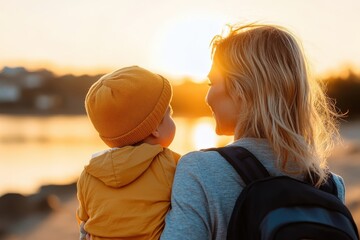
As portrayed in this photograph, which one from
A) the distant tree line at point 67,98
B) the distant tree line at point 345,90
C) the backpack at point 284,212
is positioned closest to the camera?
the backpack at point 284,212

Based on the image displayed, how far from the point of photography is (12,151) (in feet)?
67.7

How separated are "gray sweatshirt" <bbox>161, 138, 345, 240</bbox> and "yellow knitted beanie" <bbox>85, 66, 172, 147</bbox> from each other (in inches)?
9.1

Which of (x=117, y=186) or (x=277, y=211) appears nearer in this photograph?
(x=277, y=211)

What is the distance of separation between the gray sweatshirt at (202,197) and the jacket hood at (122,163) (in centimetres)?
13

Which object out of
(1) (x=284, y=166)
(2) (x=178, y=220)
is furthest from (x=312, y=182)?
(2) (x=178, y=220)

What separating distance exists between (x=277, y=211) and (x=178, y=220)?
201 millimetres

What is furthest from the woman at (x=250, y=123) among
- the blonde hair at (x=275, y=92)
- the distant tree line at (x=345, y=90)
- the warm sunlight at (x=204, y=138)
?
the distant tree line at (x=345, y=90)

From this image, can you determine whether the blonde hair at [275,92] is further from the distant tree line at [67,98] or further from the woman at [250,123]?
the distant tree line at [67,98]

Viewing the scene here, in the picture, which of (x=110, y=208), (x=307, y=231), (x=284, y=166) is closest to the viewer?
(x=307, y=231)

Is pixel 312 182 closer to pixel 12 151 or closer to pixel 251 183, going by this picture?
pixel 251 183

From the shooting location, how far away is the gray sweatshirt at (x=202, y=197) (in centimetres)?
142

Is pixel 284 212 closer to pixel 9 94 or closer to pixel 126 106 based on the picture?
pixel 126 106

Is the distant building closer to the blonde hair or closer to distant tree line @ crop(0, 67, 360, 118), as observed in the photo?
distant tree line @ crop(0, 67, 360, 118)

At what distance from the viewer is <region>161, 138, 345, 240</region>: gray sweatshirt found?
1.42 metres
